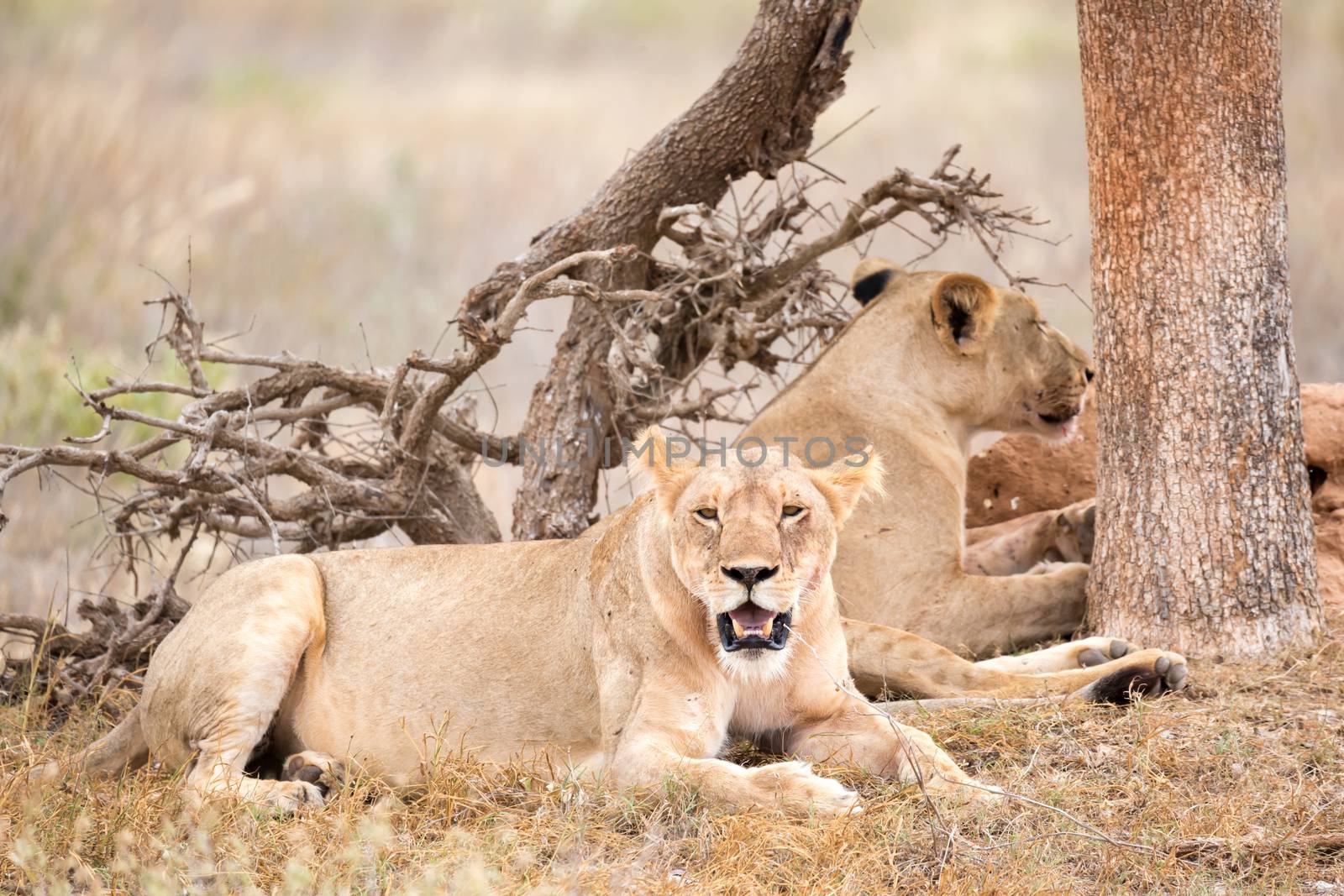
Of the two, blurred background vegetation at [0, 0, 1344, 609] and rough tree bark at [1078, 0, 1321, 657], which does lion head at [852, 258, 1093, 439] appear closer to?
rough tree bark at [1078, 0, 1321, 657]

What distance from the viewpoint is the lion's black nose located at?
12.6ft

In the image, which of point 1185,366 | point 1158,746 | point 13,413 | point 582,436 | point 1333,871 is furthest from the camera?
point 13,413

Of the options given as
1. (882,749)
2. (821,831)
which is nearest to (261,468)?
(882,749)

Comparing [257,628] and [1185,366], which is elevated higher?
[1185,366]

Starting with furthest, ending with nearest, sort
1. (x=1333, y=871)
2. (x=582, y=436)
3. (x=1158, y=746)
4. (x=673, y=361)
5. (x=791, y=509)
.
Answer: (x=673, y=361) < (x=582, y=436) < (x=1158, y=746) < (x=791, y=509) < (x=1333, y=871)

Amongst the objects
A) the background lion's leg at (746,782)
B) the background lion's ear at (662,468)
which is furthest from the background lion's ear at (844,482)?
the background lion's leg at (746,782)

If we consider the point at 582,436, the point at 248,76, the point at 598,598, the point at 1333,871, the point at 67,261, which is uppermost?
the point at 248,76

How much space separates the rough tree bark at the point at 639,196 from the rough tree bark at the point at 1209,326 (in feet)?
5.38

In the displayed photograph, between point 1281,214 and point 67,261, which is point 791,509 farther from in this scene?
point 67,261

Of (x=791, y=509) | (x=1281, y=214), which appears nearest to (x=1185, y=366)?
(x=1281, y=214)

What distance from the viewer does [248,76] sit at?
26844mm

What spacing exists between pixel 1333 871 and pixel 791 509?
5.33ft

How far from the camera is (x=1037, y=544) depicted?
6.43 metres

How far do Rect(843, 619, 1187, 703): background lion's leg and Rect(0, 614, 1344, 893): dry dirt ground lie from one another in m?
0.15
